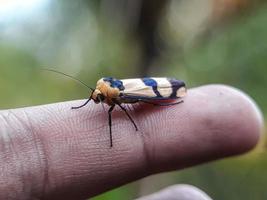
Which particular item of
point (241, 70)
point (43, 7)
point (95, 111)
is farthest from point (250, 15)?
point (95, 111)

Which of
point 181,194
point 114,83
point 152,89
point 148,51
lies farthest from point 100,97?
point 148,51

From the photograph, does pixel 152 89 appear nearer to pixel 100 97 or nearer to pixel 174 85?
pixel 174 85

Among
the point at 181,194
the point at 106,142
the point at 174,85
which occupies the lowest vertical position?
the point at 181,194

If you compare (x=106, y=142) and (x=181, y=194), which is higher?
(x=106, y=142)

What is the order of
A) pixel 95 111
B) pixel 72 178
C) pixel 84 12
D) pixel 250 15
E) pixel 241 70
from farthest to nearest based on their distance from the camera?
pixel 84 12 → pixel 250 15 → pixel 241 70 → pixel 95 111 → pixel 72 178

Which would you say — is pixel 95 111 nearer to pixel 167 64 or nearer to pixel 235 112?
pixel 235 112

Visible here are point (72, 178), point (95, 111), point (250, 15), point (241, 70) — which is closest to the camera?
point (72, 178)

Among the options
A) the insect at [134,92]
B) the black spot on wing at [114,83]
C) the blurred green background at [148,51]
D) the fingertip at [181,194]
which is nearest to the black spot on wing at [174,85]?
the insect at [134,92]
